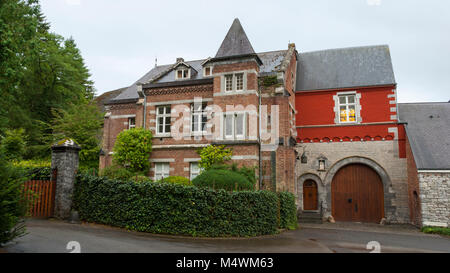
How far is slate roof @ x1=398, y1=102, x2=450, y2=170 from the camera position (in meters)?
16.8

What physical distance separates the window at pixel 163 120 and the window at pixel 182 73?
214 cm

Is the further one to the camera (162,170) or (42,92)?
(42,92)

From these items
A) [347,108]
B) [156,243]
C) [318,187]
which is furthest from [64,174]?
[347,108]

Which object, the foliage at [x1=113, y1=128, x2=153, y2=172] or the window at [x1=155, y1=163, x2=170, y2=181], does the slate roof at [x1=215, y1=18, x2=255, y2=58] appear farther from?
the window at [x1=155, y1=163, x2=170, y2=181]

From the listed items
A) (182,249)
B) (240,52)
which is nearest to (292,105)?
(240,52)

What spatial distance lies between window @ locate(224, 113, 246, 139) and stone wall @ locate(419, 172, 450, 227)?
9152mm

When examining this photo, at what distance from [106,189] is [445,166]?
609 inches

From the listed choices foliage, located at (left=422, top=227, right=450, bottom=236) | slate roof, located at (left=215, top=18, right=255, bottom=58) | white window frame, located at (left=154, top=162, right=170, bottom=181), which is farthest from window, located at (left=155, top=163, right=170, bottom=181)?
foliage, located at (left=422, top=227, right=450, bottom=236)

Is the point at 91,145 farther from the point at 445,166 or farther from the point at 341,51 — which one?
the point at 445,166

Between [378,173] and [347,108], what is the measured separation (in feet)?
14.1

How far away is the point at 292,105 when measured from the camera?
20703mm

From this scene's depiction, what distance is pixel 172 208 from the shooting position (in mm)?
11125

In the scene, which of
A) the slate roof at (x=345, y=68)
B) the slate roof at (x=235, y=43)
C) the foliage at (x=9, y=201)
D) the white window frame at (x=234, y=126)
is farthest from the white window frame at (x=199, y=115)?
the foliage at (x=9, y=201)

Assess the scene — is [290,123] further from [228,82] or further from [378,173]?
[378,173]
